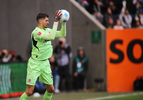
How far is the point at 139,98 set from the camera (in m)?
11.0

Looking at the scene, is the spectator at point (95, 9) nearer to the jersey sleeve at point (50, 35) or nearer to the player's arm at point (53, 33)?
the player's arm at point (53, 33)

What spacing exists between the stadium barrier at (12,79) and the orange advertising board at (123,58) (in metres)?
4.05

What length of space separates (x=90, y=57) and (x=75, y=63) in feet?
2.67

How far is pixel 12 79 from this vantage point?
40.0 ft

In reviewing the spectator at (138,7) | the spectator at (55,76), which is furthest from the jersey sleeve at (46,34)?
the spectator at (138,7)

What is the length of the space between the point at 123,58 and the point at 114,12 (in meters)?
3.20

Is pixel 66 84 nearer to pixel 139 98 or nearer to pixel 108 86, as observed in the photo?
pixel 108 86

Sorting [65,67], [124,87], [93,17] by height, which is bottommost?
[124,87]

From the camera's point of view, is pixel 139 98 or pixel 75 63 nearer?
pixel 139 98

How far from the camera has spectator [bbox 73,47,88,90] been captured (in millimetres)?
15094

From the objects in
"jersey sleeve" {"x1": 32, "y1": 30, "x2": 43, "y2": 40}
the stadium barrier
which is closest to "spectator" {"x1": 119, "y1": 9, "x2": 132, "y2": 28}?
the stadium barrier

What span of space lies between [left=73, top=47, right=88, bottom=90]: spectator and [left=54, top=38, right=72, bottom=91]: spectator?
1.78 ft

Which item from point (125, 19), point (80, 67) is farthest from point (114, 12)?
point (80, 67)

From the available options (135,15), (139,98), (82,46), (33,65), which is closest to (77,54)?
(82,46)
